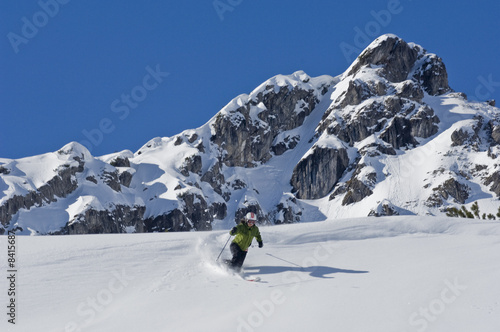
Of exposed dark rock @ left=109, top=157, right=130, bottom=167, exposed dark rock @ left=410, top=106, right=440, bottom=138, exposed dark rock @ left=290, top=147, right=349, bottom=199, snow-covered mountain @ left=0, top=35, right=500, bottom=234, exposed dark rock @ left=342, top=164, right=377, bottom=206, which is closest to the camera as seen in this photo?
snow-covered mountain @ left=0, top=35, right=500, bottom=234

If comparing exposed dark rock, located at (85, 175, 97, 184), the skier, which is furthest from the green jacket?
exposed dark rock, located at (85, 175, 97, 184)

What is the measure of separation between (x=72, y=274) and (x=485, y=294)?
8.78m

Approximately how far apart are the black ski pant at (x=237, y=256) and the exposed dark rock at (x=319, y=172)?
550ft

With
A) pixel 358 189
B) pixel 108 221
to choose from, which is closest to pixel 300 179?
pixel 358 189

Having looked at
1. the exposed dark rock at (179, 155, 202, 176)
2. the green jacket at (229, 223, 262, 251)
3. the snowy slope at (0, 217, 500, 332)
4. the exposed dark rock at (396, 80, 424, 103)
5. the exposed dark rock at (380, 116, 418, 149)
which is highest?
the exposed dark rock at (396, 80, 424, 103)

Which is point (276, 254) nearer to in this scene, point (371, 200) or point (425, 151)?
point (371, 200)

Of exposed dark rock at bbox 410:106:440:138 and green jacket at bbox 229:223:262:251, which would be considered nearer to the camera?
green jacket at bbox 229:223:262:251

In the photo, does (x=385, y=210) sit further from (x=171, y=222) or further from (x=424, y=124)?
(x=171, y=222)

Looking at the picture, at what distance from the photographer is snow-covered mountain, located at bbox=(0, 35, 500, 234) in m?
157

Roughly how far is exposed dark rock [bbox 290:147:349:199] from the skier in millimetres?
166845

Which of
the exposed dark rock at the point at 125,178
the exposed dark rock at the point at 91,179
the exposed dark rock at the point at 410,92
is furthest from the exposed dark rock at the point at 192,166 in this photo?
the exposed dark rock at the point at 410,92

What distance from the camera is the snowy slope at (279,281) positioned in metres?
9.35

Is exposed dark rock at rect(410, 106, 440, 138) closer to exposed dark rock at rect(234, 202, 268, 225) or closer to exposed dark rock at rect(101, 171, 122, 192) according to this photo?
exposed dark rock at rect(234, 202, 268, 225)

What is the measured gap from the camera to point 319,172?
18188 centimetres
